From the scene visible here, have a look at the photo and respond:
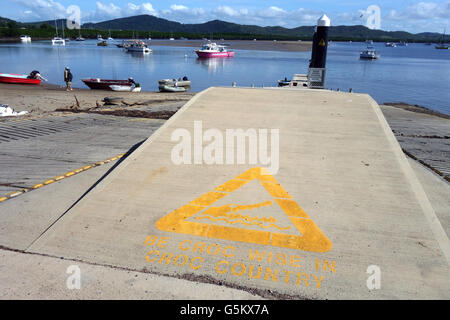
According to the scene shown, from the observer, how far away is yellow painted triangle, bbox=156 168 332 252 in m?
5.43

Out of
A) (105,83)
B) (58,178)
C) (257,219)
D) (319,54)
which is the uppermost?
(319,54)

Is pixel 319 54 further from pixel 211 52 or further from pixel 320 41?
pixel 211 52

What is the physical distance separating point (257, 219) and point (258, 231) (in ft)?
1.13

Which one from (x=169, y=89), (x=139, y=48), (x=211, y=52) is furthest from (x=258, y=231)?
(x=139, y=48)

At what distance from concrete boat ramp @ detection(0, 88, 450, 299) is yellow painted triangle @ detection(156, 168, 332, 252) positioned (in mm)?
21

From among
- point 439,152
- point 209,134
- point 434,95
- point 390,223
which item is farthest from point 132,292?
point 434,95

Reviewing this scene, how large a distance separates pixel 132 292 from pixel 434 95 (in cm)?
5380

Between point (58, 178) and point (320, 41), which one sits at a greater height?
point (320, 41)

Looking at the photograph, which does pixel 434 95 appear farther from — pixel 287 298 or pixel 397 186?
pixel 287 298

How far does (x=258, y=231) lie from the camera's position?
5719 millimetres

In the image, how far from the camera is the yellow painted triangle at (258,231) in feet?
17.8

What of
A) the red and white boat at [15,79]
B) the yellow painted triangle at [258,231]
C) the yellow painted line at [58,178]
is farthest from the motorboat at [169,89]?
the yellow painted triangle at [258,231]

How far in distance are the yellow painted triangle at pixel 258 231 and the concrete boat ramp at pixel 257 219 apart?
0.02m

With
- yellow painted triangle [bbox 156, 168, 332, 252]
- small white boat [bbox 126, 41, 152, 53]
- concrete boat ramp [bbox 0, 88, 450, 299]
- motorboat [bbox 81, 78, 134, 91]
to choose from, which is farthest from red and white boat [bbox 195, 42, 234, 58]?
yellow painted triangle [bbox 156, 168, 332, 252]
